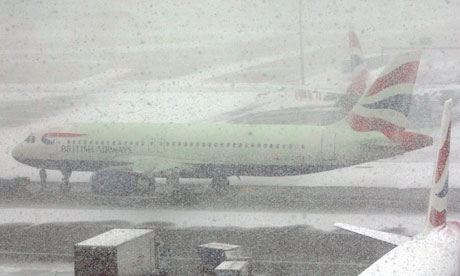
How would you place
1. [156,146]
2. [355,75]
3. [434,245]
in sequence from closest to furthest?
[434,245]
[156,146]
[355,75]

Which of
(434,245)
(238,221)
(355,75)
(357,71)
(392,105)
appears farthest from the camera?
(355,75)

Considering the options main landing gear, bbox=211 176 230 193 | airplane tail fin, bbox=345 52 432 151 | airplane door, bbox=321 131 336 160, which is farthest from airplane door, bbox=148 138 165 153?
airplane tail fin, bbox=345 52 432 151

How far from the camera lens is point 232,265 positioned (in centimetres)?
1317

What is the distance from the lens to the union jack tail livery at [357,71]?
131ft

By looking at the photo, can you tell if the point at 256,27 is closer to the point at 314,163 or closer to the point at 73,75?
the point at 73,75

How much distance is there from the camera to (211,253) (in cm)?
1423

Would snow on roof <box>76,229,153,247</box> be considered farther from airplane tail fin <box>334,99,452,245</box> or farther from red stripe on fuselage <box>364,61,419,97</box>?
red stripe on fuselage <box>364,61,419,97</box>

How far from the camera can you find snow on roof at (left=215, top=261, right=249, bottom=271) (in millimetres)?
12898

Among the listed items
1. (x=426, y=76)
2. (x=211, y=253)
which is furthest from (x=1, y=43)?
(x=211, y=253)

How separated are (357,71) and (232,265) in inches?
1192

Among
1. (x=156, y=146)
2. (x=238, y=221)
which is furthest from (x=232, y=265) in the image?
(x=156, y=146)

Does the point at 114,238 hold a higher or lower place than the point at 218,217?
higher

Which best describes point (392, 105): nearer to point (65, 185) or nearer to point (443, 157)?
point (443, 157)

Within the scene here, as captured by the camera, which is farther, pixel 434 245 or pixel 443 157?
pixel 443 157
